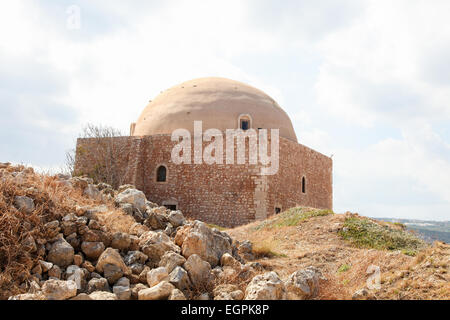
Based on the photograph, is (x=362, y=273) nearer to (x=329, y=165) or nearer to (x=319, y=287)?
(x=319, y=287)

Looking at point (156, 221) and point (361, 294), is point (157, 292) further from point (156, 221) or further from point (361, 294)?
point (361, 294)

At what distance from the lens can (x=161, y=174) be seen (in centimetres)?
1844

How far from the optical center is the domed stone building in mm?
17031

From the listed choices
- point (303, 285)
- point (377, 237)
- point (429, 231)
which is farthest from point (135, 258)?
point (429, 231)

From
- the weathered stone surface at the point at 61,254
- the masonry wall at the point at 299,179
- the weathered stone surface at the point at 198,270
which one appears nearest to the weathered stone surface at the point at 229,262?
the weathered stone surface at the point at 198,270

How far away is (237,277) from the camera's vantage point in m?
5.06

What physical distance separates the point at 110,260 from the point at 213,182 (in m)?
12.7

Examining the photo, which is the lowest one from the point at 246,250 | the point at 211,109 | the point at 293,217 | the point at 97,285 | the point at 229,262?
the point at 246,250

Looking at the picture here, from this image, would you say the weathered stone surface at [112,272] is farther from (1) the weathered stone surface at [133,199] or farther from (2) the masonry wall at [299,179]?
(2) the masonry wall at [299,179]

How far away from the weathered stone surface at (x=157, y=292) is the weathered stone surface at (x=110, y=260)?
0.56m

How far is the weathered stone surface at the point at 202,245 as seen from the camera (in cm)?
531

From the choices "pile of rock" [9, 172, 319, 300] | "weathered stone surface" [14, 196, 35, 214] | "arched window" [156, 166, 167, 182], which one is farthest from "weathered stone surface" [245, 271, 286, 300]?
"arched window" [156, 166, 167, 182]
